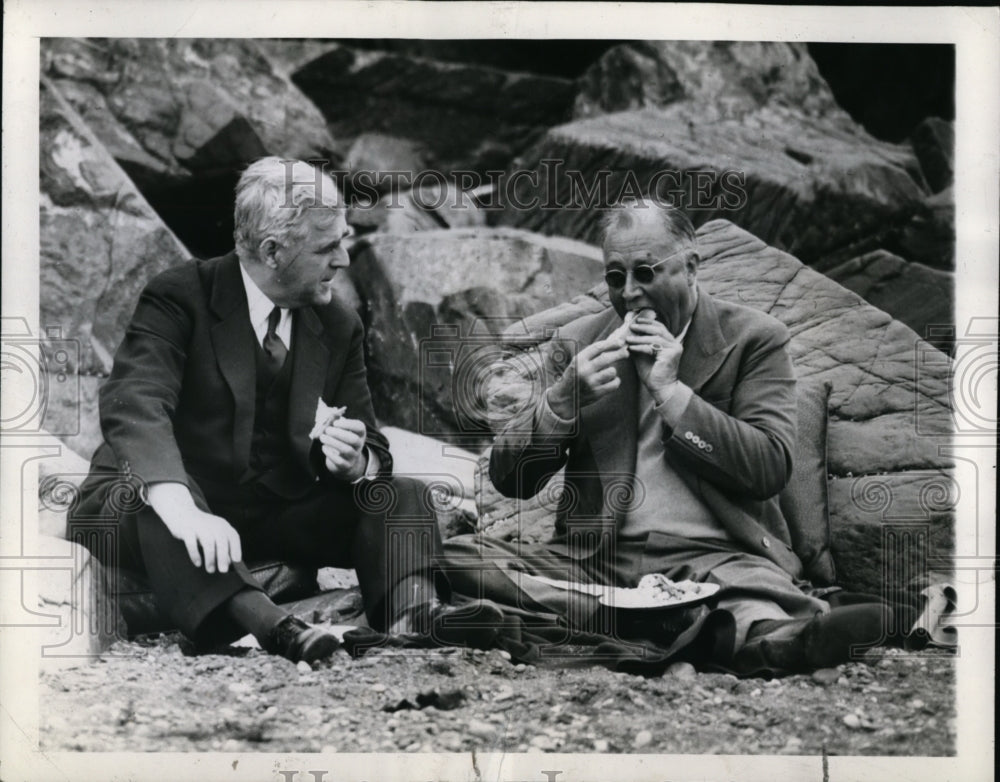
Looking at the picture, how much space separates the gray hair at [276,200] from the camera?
659 centimetres

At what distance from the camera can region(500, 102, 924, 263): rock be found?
6.83 m

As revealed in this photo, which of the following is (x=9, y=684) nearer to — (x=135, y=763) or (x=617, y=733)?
(x=135, y=763)

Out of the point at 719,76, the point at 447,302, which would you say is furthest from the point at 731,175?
the point at 447,302

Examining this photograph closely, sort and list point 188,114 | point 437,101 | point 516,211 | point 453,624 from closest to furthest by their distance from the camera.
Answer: point 453,624 < point 516,211 < point 188,114 < point 437,101

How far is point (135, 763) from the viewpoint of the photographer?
635 cm

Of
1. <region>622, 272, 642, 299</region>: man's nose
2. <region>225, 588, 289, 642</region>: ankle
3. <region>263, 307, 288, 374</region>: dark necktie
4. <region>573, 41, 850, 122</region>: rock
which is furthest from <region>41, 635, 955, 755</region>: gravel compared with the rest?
<region>573, 41, 850, 122</region>: rock

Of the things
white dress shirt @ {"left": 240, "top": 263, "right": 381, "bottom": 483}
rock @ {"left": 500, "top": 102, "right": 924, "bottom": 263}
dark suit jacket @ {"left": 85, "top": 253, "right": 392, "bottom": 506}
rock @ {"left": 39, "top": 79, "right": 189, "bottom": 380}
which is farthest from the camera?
rock @ {"left": 500, "top": 102, "right": 924, "bottom": 263}

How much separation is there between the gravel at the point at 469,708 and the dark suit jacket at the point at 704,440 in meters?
0.56

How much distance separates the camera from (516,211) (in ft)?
22.6

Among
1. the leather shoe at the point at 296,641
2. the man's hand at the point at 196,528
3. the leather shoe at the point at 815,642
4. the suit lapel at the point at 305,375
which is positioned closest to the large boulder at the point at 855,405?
the leather shoe at the point at 815,642

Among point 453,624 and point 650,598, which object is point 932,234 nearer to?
point 650,598

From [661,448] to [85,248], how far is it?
2.59 meters

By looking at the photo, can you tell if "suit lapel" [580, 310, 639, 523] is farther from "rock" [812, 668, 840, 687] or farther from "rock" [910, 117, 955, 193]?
"rock" [910, 117, 955, 193]

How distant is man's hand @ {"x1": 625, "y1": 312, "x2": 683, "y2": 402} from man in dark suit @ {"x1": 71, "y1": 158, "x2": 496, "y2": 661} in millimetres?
1055
